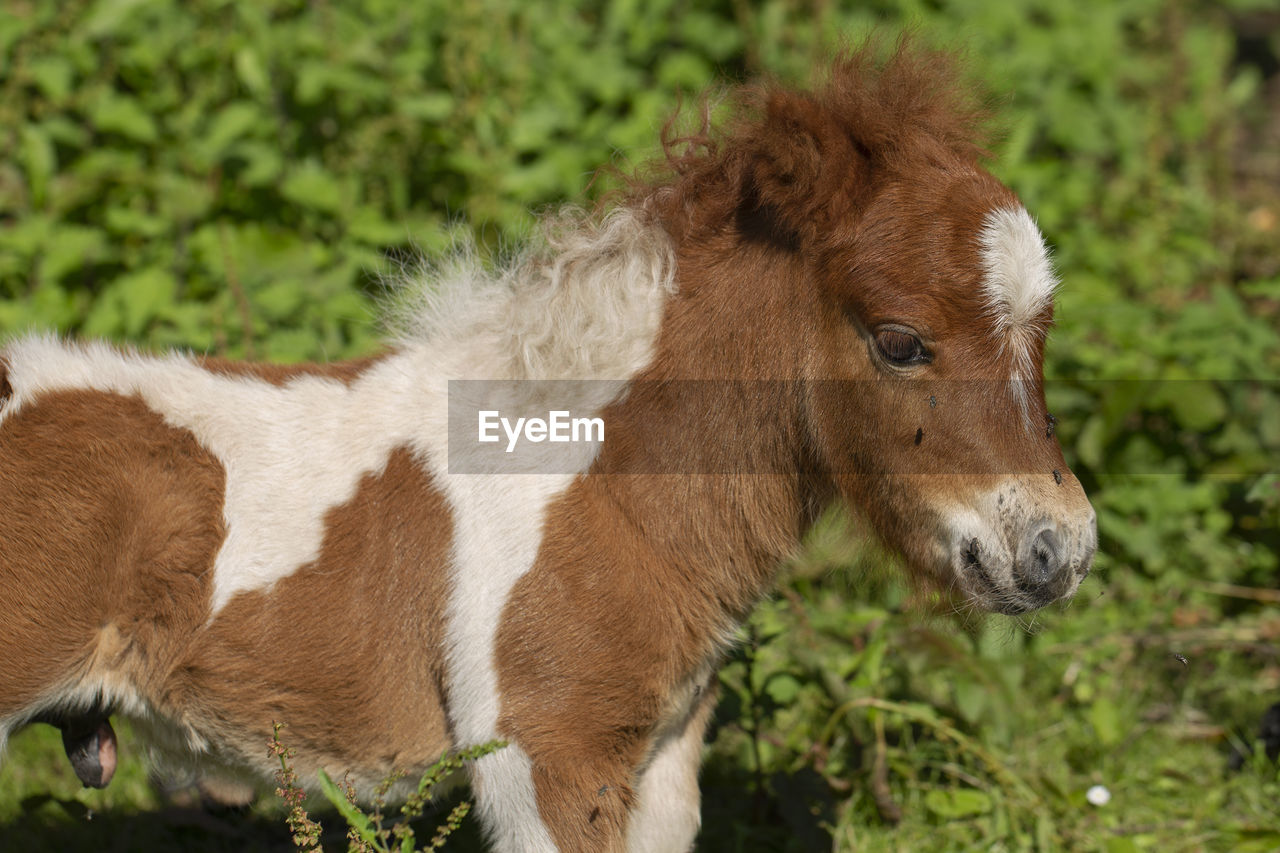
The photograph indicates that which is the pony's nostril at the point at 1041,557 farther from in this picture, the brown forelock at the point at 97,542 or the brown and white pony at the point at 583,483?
the brown forelock at the point at 97,542

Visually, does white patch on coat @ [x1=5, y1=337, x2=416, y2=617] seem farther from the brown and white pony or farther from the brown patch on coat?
the brown patch on coat

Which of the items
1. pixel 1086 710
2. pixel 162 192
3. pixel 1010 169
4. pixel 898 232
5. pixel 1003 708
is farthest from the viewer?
pixel 1010 169

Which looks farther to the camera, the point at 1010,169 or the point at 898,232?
the point at 1010,169

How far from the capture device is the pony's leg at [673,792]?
2961mm

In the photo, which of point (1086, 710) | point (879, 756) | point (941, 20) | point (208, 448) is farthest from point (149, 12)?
point (1086, 710)

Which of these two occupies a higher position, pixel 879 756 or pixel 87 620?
pixel 87 620

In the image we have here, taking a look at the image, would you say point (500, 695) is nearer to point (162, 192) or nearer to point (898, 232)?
point (898, 232)

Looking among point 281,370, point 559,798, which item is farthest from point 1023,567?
point 281,370

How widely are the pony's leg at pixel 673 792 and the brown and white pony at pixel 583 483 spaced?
0.30 feet

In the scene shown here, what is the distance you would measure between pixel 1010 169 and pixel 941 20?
1.27 metres

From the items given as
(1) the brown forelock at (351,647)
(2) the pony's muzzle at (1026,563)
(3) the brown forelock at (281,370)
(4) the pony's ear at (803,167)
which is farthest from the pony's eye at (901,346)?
(3) the brown forelock at (281,370)

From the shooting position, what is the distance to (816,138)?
2.55 metres

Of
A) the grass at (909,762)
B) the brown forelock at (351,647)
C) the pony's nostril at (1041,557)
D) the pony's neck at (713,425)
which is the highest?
the pony's neck at (713,425)

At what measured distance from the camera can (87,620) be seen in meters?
2.60
